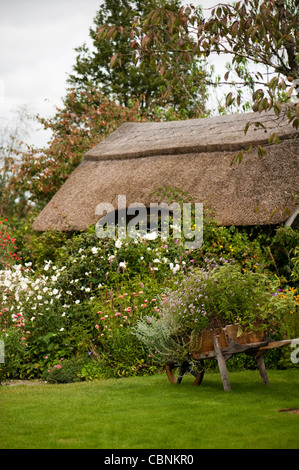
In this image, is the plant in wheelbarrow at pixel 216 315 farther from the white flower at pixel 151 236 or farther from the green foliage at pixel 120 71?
the green foliage at pixel 120 71

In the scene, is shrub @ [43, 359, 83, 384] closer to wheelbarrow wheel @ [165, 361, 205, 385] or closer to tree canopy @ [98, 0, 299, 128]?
wheelbarrow wheel @ [165, 361, 205, 385]

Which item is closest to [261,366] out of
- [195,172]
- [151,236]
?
[151,236]

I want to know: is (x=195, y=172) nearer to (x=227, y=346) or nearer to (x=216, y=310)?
(x=216, y=310)

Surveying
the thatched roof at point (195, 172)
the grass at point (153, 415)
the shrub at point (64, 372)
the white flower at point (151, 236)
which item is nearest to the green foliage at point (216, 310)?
the grass at point (153, 415)

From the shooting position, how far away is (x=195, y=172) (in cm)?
1235

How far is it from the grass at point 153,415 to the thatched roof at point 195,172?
4213mm

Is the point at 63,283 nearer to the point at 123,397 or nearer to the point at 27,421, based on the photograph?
the point at 123,397

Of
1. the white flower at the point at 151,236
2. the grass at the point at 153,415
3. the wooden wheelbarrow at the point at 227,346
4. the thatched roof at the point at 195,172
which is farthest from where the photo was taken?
the thatched roof at the point at 195,172

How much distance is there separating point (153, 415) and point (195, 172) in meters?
7.68

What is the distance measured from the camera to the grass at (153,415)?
4457mm

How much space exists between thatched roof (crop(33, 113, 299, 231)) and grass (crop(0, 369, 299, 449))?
4213mm

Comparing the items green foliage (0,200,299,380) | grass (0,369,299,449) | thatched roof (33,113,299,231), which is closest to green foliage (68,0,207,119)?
thatched roof (33,113,299,231)
